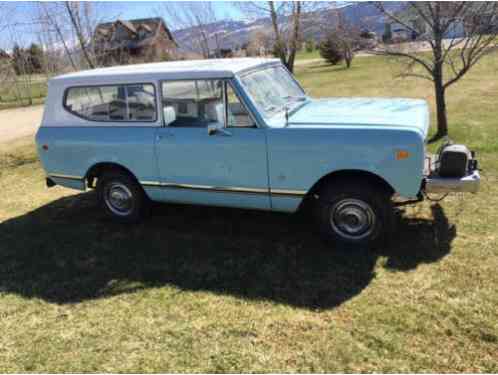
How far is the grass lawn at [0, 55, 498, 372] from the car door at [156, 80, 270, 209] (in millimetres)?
536

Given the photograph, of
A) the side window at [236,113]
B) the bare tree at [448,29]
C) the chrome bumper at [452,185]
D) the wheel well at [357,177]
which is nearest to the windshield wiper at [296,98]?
the side window at [236,113]

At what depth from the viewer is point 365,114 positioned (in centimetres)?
430

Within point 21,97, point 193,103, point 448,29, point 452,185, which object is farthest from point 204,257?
point 21,97

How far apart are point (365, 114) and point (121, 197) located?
2.99 meters

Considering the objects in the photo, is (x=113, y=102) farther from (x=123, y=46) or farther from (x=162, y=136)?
(x=123, y=46)

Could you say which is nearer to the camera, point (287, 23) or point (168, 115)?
point (168, 115)

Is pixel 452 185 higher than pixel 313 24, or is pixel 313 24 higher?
pixel 313 24

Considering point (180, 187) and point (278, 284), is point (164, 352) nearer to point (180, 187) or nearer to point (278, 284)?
point (278, 284)

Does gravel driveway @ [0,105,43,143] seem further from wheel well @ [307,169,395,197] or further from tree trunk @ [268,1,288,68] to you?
wheel well @ [307,169,395,197]

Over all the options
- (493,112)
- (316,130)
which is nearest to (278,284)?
(316,130)

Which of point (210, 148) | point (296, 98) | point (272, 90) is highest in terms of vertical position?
point (272, 90)

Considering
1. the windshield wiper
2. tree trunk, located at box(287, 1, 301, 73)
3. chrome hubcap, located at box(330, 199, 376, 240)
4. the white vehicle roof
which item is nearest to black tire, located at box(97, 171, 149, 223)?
the white vehicle roof

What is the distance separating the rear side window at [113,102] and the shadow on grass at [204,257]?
4.35ft

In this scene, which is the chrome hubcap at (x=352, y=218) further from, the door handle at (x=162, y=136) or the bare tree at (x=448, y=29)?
the bare tree at (x=448, y=29)
